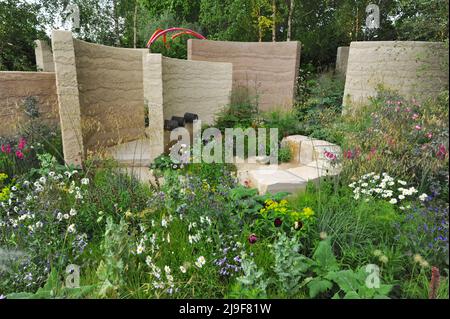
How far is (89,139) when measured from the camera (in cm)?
430

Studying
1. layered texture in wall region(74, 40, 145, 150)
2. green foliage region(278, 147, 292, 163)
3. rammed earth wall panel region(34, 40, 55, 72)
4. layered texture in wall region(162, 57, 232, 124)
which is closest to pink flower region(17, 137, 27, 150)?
layered texture in wall region(74, 40, 145, 150)

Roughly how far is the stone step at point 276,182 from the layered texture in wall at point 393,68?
8.49 feet

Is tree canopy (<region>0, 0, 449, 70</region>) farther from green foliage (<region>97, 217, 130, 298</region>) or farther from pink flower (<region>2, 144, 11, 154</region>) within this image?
green foliage (<region>97, 217, 130, 298</region>)

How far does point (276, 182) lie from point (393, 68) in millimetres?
3453

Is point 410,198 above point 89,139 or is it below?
below

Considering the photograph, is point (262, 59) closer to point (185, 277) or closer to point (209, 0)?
point (209, 0)

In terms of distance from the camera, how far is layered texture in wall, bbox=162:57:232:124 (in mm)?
4951

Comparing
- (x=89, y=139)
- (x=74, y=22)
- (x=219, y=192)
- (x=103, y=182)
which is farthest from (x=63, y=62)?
(x=74, y=22)

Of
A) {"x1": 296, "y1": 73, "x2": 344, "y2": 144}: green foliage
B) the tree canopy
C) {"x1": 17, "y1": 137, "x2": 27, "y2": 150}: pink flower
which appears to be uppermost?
the tree canopy

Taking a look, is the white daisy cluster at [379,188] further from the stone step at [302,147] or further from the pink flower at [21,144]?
the pink flower at [21,144]

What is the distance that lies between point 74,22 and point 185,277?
1034cm

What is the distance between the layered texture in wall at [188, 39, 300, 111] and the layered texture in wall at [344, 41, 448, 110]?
1557mm

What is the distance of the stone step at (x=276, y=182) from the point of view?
3244mm

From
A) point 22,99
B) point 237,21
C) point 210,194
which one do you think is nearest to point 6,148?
point 22,99
